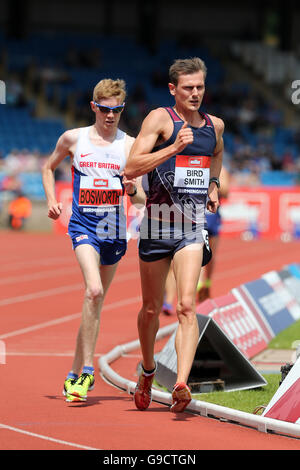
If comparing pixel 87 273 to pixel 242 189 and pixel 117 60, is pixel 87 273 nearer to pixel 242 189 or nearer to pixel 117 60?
pixel 242 189

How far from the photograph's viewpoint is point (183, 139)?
6.45m

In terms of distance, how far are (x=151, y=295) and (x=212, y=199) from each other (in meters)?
0.83

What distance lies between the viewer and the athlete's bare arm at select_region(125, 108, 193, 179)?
652cm

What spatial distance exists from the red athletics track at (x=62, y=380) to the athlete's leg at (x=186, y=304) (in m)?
0.45

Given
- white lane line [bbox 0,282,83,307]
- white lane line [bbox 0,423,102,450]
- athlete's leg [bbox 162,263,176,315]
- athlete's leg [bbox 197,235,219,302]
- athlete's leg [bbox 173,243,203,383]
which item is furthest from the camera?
white lane line [bbox 0,282,83,307]

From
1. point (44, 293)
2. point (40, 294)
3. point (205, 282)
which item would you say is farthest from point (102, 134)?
point (44, 293)

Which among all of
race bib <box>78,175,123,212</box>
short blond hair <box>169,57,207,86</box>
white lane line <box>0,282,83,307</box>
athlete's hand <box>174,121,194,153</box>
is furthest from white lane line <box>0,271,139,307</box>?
athlete's hand <box>174,121,194,153</box>

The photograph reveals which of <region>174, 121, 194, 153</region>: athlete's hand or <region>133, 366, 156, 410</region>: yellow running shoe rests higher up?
<region>174, 121, 194, 153</region>: athlete's hand

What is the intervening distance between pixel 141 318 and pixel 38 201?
2221 centimetres

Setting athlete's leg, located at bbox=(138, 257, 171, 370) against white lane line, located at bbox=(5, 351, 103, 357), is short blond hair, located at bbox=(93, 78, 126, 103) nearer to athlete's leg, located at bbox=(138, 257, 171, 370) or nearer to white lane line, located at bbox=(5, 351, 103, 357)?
athlete's leg, located at bbox=(138, 257, 171, 370)

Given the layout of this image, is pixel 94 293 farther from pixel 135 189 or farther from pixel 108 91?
pixel 108 91

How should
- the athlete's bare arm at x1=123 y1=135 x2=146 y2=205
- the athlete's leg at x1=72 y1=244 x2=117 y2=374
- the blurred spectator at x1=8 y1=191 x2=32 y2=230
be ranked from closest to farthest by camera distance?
1. the athlete's bare arm at x1=123 y1=135 x2=146 y2=205
2. the athlete's leg at x1=72 y1=244 x2=117 y2=374
3. the blurred spectator at x1=8 y1=191 x2=32 y2=230

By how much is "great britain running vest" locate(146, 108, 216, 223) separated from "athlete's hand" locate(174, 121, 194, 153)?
0.27 meters

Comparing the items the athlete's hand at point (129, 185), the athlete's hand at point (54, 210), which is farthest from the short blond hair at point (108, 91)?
the athlete's hand at point (54, 210)
